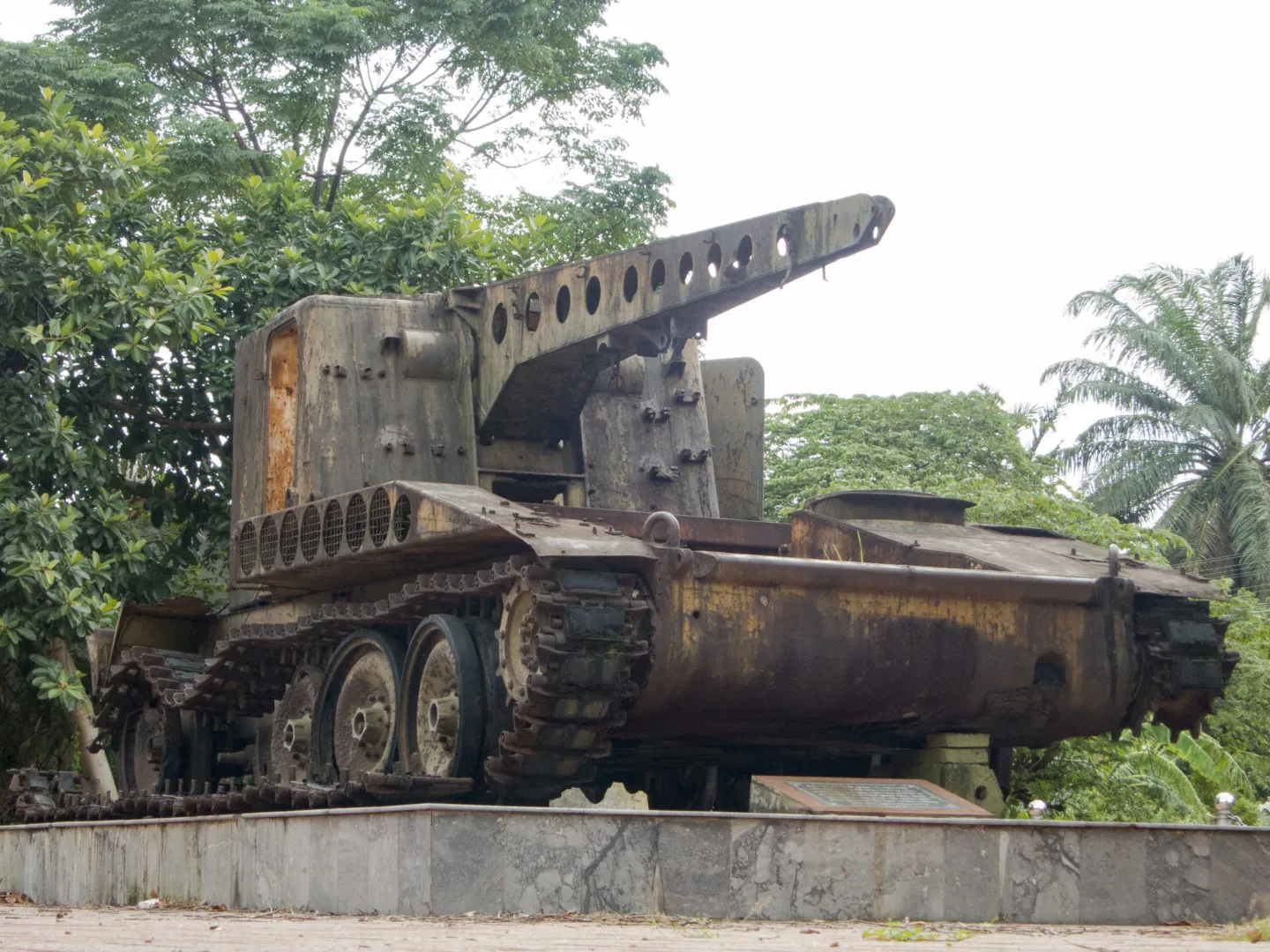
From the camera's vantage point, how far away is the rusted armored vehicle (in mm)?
8469

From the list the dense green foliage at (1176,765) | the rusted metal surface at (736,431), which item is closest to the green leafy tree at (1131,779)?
the dense green foliage at (1176,765)

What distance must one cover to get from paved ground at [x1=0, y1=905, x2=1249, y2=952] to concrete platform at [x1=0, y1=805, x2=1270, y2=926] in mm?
171

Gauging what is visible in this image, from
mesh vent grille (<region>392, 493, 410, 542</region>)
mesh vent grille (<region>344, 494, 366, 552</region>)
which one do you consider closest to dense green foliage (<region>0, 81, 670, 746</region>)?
mesh vent grille (<region>344, 494, 366, 552</region>)

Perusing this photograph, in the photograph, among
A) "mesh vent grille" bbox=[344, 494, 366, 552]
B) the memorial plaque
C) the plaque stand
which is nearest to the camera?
the memorial plaque

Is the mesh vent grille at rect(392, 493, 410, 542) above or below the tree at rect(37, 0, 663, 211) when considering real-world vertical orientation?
below

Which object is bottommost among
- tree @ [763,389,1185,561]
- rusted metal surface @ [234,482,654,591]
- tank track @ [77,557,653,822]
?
tank track @ [77,557,653,822]

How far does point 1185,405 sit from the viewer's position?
36062mm

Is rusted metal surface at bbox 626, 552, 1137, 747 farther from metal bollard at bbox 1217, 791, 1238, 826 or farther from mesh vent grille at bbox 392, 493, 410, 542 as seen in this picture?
mesh vent grille at bbox 392, 493, 410, 542

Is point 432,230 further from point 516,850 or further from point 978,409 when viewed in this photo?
point 978,409

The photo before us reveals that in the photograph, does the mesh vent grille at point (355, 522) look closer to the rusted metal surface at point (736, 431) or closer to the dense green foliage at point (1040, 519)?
the rusted metal surface at point (736, 431)

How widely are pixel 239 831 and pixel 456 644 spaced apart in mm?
1348

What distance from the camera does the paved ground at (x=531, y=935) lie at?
18.4 feet

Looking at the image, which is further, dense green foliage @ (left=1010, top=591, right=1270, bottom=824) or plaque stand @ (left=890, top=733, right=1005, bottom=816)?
dense green foliage @ (left=1010, top=591, right=1270, bottom=824)

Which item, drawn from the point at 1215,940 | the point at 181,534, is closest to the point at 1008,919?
the point at 1215,940
